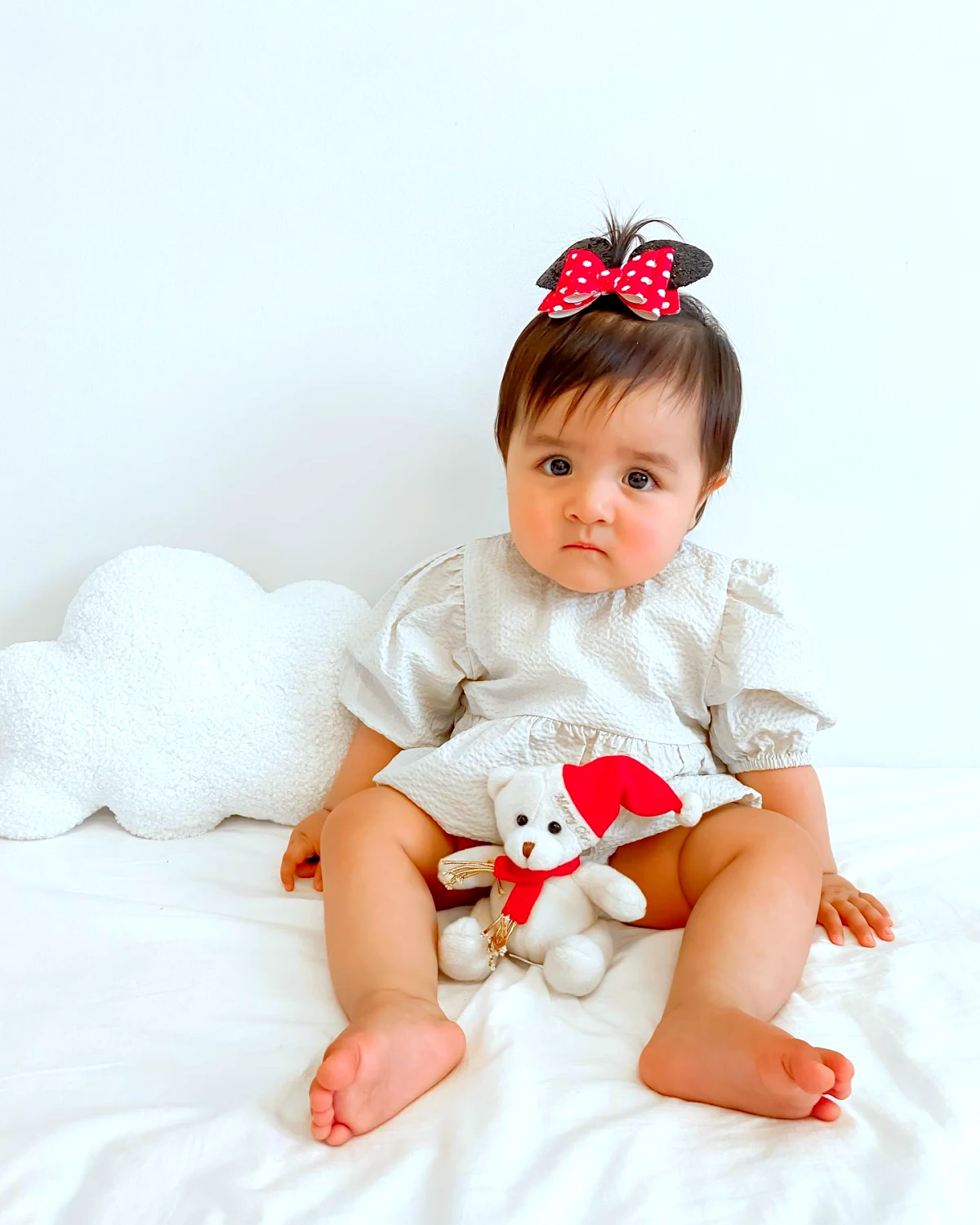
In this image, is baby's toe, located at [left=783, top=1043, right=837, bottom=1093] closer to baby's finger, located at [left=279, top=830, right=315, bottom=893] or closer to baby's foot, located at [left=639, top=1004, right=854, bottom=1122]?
baby's foot, located at [left=639, top=1004, right=854, bottom=1122]

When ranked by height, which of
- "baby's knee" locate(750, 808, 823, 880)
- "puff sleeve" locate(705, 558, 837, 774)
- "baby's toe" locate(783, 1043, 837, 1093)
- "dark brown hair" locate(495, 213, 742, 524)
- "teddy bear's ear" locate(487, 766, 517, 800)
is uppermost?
"dark brown hair" locate(495, 213, 742, 524)

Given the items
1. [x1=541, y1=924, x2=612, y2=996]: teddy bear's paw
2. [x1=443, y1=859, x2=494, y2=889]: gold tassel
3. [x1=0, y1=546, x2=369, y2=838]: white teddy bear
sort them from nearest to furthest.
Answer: [x1=541, y1=924, x2=612, y2=996]: teddy bear's paw
[x1=443, y1=859, x2=494, y2=889]: gold tassel
[x1=0, y1=546, x2=369, y2=838]: white teddy bear

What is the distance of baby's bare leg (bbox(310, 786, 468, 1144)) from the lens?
0.68m

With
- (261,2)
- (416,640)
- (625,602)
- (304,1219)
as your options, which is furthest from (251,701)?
(261,2)

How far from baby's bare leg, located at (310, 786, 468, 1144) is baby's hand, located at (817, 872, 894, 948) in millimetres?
351

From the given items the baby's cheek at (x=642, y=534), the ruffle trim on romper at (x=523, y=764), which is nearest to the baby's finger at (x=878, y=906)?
the ruffle trim on romper at (x=523, y=764)

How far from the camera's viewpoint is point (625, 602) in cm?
107

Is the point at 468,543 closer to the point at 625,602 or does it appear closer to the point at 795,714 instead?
the point at 625,602

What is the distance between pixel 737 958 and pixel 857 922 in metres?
0.19

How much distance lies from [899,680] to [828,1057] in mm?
746

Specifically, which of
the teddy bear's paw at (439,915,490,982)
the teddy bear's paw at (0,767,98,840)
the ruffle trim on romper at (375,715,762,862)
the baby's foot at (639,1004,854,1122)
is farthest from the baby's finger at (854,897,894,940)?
the teddy bear's paw at (0,767,98,840)

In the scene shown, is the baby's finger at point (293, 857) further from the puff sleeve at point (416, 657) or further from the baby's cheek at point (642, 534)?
the baby's cheek at point (642, 534)

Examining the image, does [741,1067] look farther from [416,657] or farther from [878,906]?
[416,657]

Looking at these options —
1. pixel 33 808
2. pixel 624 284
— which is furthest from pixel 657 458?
pixel 33 808
